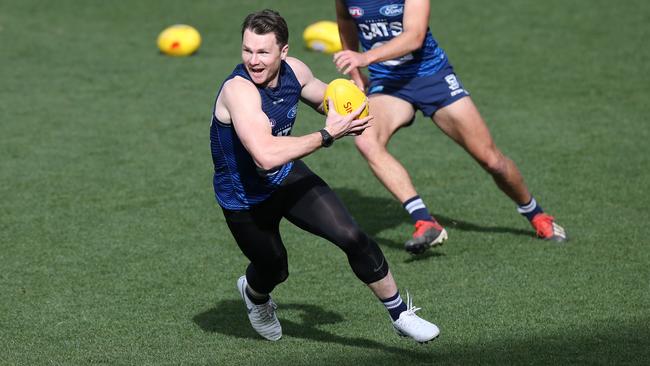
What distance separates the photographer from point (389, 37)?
926cm

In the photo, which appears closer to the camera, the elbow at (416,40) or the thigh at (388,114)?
the elbow at (416,40)

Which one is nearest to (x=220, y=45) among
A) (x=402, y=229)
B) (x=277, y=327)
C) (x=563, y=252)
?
(x=402, y=229)

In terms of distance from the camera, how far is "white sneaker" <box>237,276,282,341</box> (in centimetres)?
726

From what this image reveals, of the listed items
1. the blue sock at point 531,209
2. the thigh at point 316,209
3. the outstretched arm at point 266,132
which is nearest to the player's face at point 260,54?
the outstretched arm at point 266,132

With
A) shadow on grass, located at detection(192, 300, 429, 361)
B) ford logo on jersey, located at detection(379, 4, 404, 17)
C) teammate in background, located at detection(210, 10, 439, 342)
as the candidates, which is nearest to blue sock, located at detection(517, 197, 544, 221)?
ford logo on jersey, located at detection(379, 4, 404, 17)

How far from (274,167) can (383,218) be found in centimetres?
431

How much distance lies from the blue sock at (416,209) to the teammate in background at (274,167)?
2117 mm

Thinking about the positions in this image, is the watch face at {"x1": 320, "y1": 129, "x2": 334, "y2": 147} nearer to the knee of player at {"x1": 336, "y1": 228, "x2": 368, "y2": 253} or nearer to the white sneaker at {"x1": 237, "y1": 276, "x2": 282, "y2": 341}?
the knee of player at {"x1": 336, "y1": 228, "x2": 368, "y2": 253}

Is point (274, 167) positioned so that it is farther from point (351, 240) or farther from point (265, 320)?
Result: point (265, 320)

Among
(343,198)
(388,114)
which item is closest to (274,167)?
(388,114)

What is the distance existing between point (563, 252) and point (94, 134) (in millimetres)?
6153

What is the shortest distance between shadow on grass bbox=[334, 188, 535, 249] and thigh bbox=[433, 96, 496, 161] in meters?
0.89

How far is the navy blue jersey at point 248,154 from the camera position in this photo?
652 cm

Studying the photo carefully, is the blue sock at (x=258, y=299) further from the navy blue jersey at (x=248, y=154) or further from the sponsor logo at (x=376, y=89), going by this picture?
the sponsor logo at (x=376, y=89)
